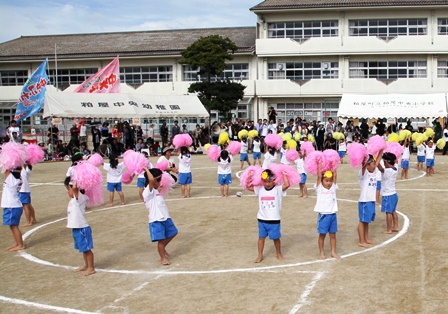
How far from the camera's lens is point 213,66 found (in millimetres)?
36031

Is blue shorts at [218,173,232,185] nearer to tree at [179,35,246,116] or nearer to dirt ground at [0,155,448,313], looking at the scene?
dirt ground at [0,155,448,313]

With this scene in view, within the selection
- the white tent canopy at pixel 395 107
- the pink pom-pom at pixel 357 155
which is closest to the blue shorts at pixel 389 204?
the pink pom-pom at pixel 357 155

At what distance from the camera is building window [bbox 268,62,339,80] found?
39812mm

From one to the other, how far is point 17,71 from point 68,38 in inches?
231

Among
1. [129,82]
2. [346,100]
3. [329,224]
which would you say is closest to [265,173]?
[329,224]

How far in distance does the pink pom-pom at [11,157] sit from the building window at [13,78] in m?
37.8

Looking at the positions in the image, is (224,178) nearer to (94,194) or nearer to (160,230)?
(160,230)

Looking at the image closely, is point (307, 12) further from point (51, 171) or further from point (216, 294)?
point (216, 294)

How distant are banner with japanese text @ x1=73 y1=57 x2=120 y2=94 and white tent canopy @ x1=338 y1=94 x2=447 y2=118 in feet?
45.4

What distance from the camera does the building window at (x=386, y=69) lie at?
39.2 meters

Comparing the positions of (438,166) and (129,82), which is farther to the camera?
(129,82)

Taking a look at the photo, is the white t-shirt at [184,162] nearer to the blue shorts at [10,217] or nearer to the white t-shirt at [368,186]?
the blue shorts at [10,217]

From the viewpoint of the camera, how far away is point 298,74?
40406 mm

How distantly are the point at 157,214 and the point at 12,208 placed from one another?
3.37 metres
